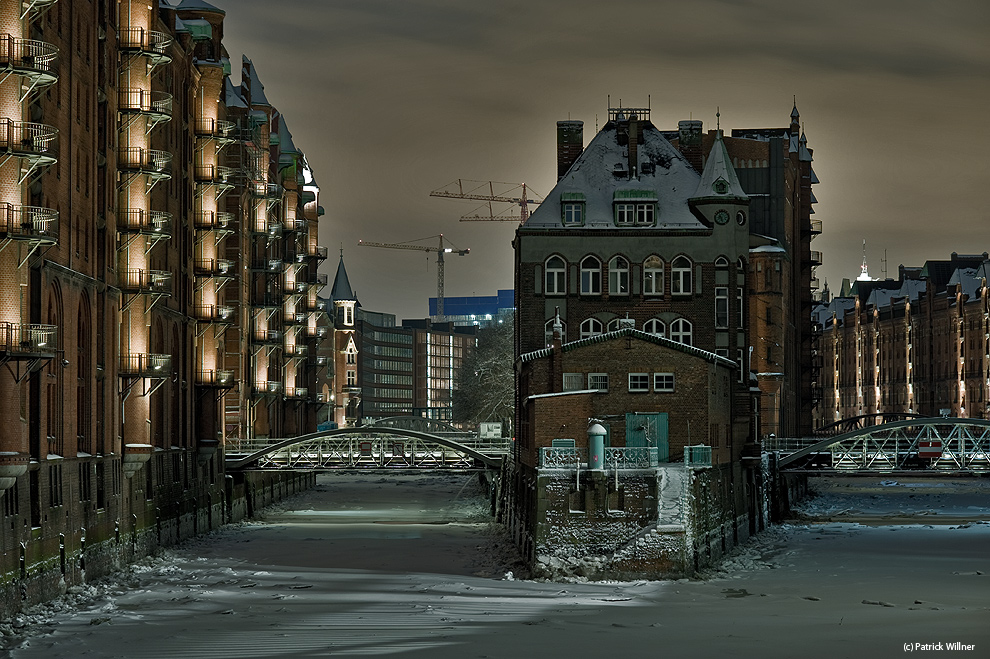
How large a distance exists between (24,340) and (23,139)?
607cm

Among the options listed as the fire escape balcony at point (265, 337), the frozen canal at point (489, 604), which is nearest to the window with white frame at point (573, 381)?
the frozen canal at point (489, 604)

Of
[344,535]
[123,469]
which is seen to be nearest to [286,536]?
[344,535]

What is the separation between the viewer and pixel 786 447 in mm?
96125

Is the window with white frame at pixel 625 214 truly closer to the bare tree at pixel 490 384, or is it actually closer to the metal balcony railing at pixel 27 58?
the bare tree at pixel 490 384

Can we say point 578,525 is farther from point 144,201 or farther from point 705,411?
point 144,201

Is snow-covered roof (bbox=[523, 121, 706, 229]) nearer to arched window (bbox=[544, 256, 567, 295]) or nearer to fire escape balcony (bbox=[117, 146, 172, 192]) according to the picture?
arched window (bbox=[544, 256, 567, 295])

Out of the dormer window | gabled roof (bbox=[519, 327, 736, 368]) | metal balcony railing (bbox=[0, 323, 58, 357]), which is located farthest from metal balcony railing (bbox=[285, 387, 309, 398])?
metal balcony railing (bbox=[0, 323, 58, 357])

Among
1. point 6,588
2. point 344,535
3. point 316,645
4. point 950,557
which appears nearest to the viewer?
point 316,645

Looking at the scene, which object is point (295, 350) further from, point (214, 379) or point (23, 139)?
point (23, 139)

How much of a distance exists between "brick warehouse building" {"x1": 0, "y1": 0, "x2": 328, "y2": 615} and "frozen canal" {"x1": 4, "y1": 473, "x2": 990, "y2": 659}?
10.2 ft

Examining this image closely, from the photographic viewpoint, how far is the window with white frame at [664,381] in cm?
6231

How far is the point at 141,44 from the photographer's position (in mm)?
62156

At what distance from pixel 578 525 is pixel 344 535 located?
2354cm

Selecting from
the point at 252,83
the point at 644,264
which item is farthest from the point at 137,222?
the point at 252,83
